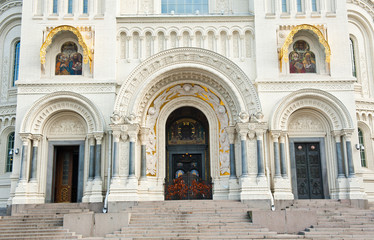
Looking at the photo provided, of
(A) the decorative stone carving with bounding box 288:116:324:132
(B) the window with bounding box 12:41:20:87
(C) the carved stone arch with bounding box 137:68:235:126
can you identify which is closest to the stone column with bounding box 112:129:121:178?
(C) the carved stone arch with bounding box 137:68:235:126

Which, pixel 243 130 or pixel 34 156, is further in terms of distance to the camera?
pixel 34 156

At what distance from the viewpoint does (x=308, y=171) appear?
864 inches

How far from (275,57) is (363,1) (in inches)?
357

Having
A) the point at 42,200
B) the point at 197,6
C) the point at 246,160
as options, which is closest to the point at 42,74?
the point at 42,200

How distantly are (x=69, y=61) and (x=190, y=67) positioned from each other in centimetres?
658

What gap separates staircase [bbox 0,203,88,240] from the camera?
52.9ft

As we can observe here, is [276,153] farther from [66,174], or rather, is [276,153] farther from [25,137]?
[25,137]

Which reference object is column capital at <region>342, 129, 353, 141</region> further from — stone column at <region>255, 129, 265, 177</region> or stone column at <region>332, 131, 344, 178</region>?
stone column at <region>255, 129, 265, 177</region>

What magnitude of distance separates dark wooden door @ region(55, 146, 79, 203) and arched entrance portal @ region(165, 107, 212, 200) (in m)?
5.23

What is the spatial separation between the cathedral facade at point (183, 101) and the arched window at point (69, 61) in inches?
2.1

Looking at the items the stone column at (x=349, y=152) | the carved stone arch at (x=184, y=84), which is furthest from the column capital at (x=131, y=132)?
the stone column at (x=349, y=152)

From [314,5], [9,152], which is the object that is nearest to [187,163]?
[9,152]

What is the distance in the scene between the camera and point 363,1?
2662 centimetres

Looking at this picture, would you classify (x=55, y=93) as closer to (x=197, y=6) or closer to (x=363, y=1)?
(x=197, y=6)
